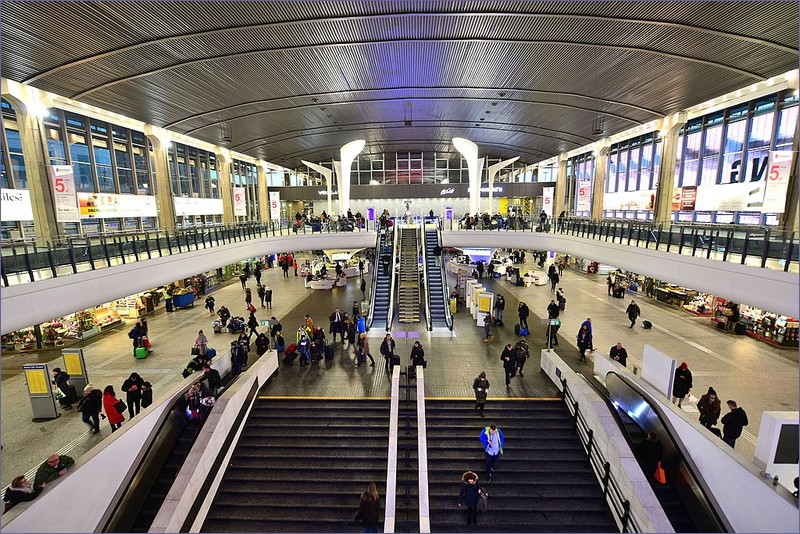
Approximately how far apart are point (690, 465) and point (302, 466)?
742 cm

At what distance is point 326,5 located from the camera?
9.73 metres

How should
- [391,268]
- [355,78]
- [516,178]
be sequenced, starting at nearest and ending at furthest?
1. [355,78]
2. [391,268]
3. [516,178]

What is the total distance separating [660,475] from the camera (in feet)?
21.9

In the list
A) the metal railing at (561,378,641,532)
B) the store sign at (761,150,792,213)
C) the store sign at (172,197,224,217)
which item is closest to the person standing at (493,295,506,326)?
the metal railing at (561,378,641,532)

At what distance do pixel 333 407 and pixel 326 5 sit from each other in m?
10.5

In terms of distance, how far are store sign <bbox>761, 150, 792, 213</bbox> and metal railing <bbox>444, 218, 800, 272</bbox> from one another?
75 cm

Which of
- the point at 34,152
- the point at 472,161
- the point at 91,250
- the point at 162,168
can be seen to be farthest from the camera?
the point at 472,161

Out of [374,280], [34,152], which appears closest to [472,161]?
[374,280]

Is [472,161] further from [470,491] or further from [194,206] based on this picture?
[470,491]

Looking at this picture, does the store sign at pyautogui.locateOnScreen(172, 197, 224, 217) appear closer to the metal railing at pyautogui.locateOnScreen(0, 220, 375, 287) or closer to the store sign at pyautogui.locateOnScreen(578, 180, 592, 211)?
the metal railing at pyautogui.locateOnScreen(0, 220, 375, 287)

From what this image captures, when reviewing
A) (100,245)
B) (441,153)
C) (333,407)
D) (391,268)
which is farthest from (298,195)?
(333,407)

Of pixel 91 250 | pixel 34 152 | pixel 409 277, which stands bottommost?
pixel 409 277

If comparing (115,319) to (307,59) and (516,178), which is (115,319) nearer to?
(307,59)

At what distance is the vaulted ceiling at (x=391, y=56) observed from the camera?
31.2 ft
